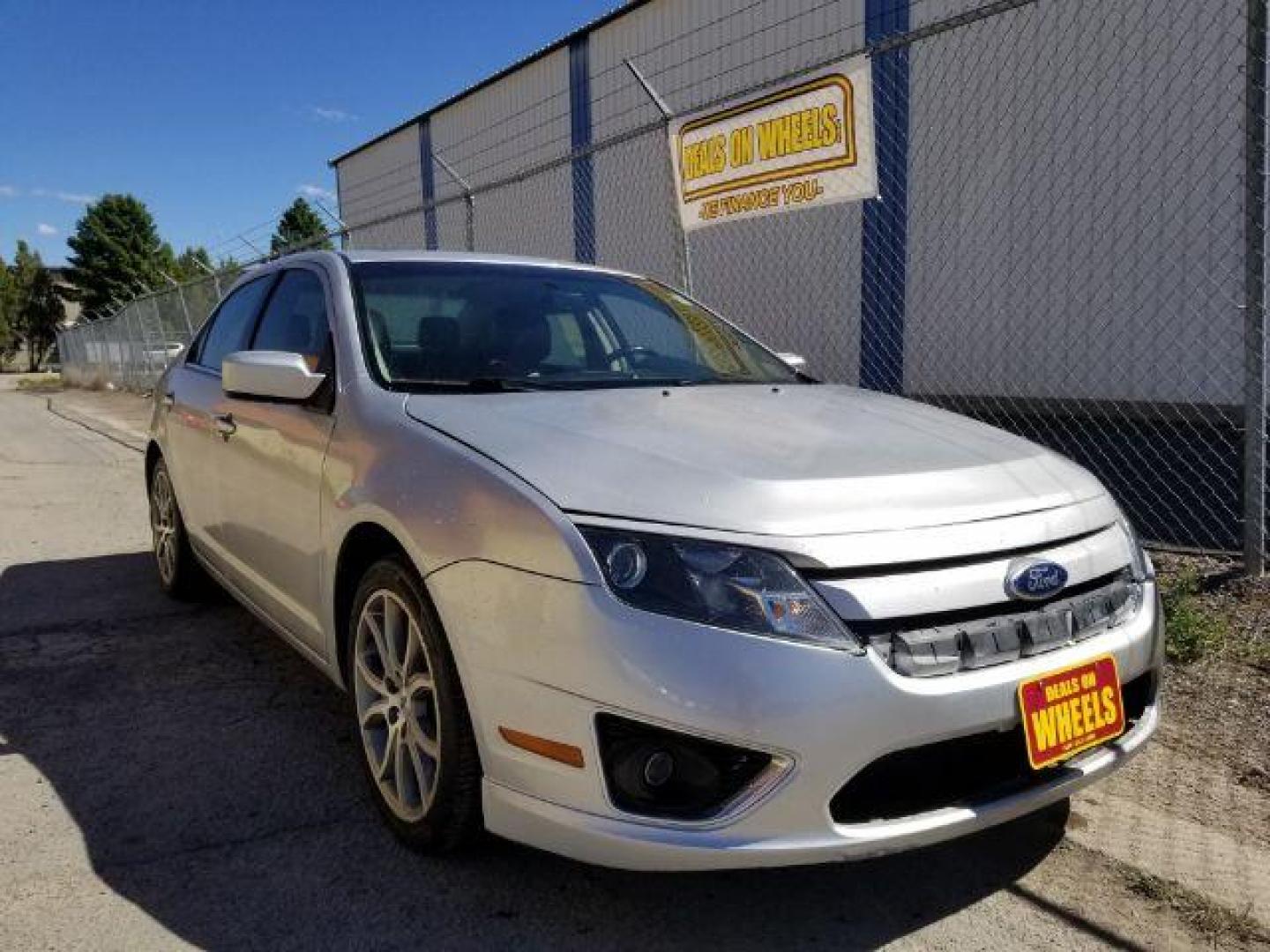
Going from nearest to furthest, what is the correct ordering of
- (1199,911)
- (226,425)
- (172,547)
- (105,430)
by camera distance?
(1199,911) < (226,425) < (172,547) < (105,430)

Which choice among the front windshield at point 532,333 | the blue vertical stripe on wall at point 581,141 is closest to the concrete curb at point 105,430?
the front windshield at point 532,333

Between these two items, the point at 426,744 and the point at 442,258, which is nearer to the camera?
the point at 426,744

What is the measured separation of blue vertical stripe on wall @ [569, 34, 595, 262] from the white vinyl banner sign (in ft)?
29.0

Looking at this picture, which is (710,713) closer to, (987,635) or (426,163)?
(987,635)

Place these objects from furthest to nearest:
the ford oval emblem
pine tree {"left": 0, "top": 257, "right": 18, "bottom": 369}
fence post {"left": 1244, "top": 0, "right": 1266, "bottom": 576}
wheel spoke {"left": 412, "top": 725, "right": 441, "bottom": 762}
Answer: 1. pine tree {"left": 0, "top": 257, "right": 18, "bottom": 369}
2. fence post {"left": 1244, "top": 0, "right": 1266, "bottom": 576}
3. wheel spoke {"left": 412, "top": 725, "right": 441, "bottom": 762}
4. the ford oval emblem

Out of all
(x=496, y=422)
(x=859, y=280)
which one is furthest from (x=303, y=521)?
(x=859, y=280)

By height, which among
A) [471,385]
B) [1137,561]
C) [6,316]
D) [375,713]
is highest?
[6,316]

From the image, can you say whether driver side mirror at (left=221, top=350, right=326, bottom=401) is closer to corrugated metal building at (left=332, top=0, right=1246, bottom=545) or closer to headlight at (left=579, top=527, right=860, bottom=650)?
headlight at (left=579, top=527, right=860, bottom=650)

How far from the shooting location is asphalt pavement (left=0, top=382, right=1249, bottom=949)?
2098 mm

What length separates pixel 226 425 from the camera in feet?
11.6

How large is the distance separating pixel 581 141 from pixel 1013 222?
24.4 ft

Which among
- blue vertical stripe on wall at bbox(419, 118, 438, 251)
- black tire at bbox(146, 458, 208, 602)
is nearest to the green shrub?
black tire at bbox(146, 458, 208, 602)

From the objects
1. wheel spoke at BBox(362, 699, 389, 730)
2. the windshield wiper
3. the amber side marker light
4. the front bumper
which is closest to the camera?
the front bumper

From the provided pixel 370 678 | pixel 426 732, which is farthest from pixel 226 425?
pixel 426 732
